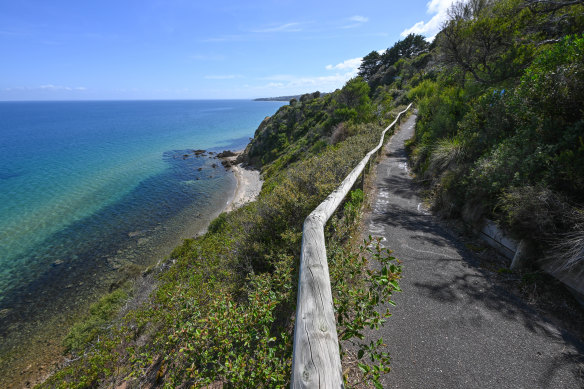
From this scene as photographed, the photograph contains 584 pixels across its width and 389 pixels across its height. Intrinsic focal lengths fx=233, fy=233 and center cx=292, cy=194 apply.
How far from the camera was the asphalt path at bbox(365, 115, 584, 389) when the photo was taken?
3033 mm

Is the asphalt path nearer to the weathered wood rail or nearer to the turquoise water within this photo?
the weathered wood rail

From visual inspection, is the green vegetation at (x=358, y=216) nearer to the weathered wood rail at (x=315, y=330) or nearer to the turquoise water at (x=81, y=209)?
the weathered wood rail at (x=315, y=330)

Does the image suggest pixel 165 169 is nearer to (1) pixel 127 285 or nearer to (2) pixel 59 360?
(1) pixel 127 285

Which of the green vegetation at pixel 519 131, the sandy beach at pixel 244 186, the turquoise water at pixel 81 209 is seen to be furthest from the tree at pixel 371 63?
the green vegetation at pixel 519 131

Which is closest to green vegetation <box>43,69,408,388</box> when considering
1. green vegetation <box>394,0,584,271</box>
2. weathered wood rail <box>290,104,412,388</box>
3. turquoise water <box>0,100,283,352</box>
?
weathered wood rail <box>290,104,412,388</box>

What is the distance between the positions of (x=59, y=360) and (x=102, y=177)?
3318 cm

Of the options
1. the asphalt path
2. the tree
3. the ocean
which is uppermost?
the tree

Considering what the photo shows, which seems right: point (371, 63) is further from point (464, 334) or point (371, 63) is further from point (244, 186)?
point (464, 334)

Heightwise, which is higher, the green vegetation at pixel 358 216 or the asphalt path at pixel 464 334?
the green vegetation at pixel 358 216

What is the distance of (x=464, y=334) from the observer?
3.61 metres

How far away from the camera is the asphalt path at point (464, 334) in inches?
119

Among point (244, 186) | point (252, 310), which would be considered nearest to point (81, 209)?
point (244, 186)

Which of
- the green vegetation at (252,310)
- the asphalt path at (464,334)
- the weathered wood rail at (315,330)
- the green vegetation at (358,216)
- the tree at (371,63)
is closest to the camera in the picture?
the weathered wood rail at (315,330)

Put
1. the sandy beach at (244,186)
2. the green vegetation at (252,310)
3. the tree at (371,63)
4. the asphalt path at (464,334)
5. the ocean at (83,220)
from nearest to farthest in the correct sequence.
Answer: the green vegetation at (252,310) < the asphalt path at (464,334) < the ocean at (83,220) < the sandy beach at (244,186) < the tree at (371,63)
